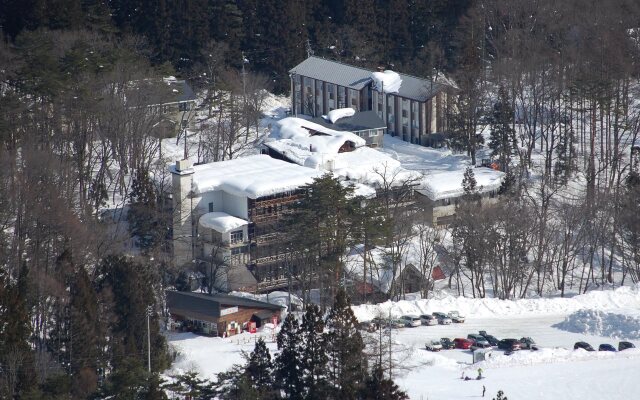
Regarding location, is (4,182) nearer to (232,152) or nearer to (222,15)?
(232,152)

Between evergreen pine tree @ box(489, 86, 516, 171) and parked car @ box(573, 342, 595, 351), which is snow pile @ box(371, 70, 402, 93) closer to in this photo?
evergreen pine tree @ box(489, 86, 516, 171)

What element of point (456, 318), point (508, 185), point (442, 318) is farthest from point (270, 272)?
point (508, 185)

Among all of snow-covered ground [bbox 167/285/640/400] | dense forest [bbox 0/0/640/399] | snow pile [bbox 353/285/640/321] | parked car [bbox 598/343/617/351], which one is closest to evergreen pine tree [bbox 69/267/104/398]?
dense forest [bbox 0/0/640/399]

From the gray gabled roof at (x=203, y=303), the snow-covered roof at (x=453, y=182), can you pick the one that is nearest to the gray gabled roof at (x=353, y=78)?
the snow-covered roof at (x=453, y=182)

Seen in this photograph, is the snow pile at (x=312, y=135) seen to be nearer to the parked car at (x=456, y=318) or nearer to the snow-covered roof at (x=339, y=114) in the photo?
the snow-covered roof at (x=339, y=114)

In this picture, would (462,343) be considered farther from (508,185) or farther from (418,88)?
(418,88)

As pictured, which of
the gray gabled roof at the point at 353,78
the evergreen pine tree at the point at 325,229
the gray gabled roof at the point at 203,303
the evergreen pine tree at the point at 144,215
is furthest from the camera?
the gray gabled roof at the point at 353,78

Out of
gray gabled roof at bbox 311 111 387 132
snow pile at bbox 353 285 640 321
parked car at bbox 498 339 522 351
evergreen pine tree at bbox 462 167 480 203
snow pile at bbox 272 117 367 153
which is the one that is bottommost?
parked car at bbox 498 339 522 351

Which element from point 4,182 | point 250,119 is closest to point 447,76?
point 250,119
